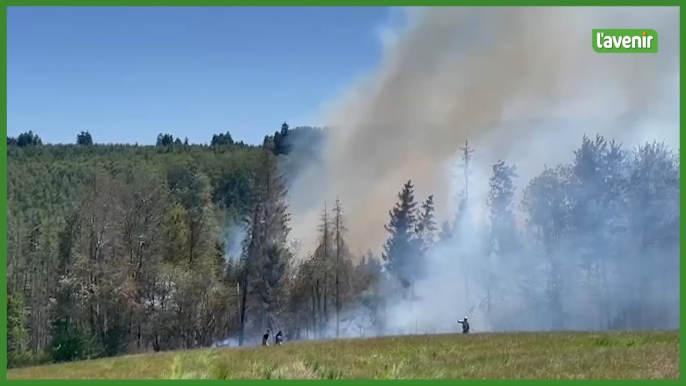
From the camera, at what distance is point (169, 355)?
3309 cm

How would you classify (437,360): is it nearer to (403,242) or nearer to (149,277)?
(149,277)

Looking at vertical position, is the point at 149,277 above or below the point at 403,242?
below

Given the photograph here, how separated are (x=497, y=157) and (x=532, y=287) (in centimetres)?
1390

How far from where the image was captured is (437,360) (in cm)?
2705

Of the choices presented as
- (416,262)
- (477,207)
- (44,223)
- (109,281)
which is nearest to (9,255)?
(44,223)

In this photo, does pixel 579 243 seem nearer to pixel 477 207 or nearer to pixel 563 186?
pixel 563 186

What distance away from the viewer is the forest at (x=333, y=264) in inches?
2245

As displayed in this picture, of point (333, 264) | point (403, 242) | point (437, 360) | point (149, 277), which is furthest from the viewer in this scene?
point (403, 242)

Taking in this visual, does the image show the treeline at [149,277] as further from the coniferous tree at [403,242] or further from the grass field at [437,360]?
the grass field at [437,360]

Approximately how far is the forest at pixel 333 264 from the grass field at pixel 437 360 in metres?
23.8

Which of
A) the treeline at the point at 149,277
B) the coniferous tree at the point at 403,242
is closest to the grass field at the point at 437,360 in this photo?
the treeline at the point at 149,277

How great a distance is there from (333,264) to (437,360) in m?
41.4

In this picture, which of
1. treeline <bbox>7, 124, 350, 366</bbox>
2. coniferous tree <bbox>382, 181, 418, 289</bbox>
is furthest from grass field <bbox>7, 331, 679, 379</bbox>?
coniferous tree <bbox>382, 181, 418, 289</bbox>

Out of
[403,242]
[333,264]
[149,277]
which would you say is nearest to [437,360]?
[149,277]
